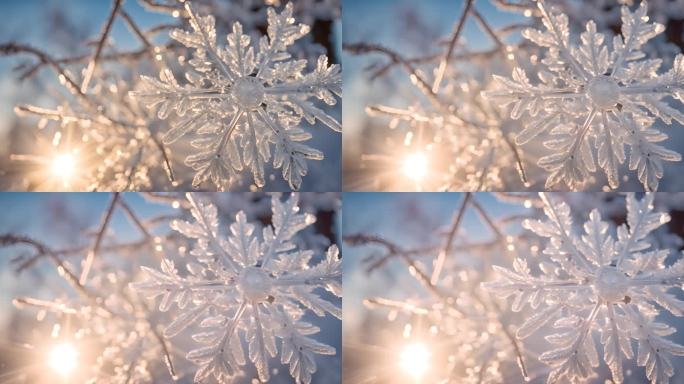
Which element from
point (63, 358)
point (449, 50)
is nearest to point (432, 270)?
point (449, 50)

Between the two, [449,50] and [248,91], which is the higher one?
[449,50]

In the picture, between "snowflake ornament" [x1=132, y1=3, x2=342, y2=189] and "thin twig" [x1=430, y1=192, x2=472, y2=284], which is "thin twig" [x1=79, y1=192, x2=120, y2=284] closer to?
"snowflake ornament" [x1=132, y1=3, x2=342, y2=189]

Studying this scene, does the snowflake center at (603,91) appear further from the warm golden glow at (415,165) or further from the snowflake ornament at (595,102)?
the warm golden glow at (415,165)

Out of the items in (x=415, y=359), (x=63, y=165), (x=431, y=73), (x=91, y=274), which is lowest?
Answer: (x=415, y=359)

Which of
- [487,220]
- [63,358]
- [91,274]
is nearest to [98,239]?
[91,274]

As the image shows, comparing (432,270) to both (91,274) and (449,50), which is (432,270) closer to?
(449,50)

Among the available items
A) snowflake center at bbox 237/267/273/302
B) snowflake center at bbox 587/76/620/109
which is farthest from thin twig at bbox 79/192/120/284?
snowflake center at bbox 587/76/620/109

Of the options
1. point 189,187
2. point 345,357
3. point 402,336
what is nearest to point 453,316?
point 402,336
